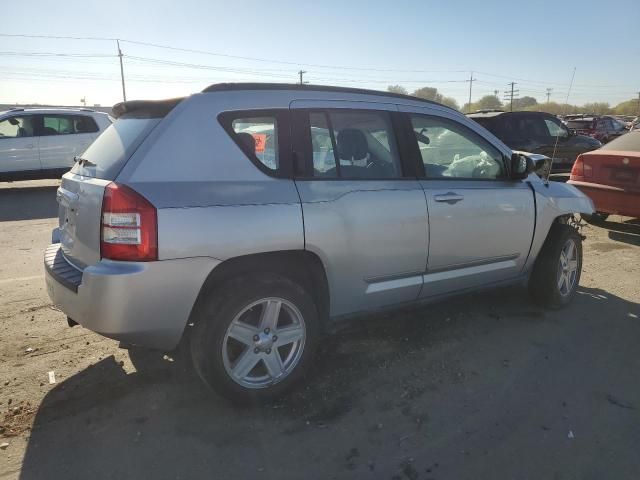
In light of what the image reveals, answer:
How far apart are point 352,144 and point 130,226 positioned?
1.57 m

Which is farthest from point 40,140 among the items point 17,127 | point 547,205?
point 547,205

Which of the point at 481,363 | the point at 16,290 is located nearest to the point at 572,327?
the point at 481,363

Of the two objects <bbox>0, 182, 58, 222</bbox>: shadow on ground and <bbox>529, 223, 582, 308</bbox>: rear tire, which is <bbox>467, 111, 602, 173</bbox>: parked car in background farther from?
<bbox>0, 182, 58, 222</bbox>: shadow on ground

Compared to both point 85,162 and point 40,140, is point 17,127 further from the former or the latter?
point 85,162

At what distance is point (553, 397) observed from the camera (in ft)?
10.5

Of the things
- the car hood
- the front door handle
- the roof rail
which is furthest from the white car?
the car hood

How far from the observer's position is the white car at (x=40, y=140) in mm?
11828

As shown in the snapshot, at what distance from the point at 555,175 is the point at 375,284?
1177cm

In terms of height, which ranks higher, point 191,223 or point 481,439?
point 191,223

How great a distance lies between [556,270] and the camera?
4.52 meters

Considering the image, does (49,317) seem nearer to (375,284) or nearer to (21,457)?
(21,457)

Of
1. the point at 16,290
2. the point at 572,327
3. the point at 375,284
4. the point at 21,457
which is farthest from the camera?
the point at 16,290

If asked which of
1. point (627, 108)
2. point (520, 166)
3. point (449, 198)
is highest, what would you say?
point (627, 108)

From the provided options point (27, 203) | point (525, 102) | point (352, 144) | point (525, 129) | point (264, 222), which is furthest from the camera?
point (525, 102)
